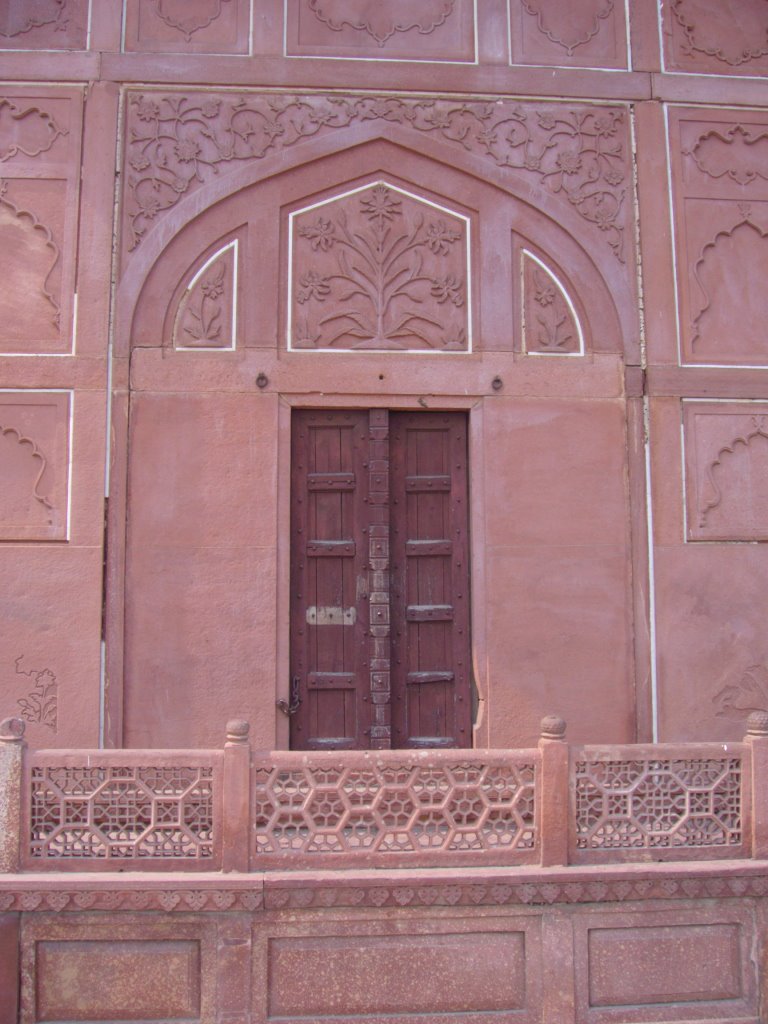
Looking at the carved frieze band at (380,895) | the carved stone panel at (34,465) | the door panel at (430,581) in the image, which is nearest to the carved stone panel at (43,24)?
the carved stone panel at (34,465)

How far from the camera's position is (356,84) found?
565cm

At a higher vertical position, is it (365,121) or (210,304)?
(365,121)

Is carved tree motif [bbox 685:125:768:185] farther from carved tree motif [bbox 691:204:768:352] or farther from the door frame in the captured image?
the door frame

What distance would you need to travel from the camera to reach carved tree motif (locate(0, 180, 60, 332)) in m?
5.39

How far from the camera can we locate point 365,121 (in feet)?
18.6

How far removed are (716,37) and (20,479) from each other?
5073 millimetres

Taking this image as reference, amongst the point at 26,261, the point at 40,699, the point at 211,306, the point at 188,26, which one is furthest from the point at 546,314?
the point at 40,699

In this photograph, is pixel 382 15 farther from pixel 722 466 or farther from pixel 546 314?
pixel 722 466

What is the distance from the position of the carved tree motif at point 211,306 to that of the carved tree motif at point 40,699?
2.02 m

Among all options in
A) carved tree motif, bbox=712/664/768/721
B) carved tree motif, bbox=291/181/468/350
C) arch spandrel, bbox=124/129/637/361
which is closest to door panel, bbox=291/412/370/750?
carved tree motif, bbox=291/181/468/350

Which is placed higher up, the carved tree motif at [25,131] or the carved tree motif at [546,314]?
the carved tree motif at [25,131]

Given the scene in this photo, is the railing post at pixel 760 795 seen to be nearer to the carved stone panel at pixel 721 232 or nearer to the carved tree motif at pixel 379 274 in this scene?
the carved stone panel at pixel 721 232

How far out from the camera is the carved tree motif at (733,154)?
5.77 m

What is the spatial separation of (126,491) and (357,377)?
149cm
